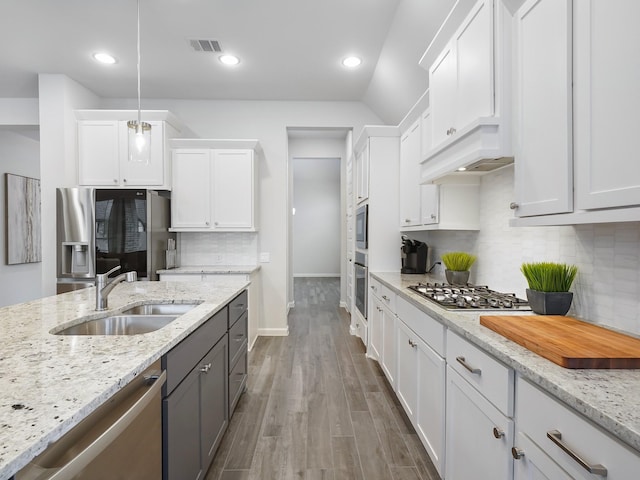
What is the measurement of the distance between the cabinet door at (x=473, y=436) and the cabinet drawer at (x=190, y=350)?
1.15 metres

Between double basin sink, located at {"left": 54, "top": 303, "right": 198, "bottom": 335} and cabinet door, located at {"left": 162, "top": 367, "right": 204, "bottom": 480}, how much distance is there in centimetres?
37

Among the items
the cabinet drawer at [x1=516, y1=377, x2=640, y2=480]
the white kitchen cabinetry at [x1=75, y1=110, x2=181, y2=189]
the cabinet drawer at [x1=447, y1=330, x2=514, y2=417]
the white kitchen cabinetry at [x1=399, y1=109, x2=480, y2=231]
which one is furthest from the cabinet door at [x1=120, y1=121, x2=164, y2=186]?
the cabinet drawer at [x1=516, y1=377, x2=640, y2=480]

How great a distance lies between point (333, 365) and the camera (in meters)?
3.30

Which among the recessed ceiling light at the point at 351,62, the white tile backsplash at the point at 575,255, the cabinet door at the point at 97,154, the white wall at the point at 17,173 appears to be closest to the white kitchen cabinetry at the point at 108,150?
the cabinet door at the point at 97,154

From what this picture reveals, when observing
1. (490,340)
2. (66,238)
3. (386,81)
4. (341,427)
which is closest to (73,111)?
(66,238)

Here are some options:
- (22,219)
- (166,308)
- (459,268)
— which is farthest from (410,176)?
(22,219)

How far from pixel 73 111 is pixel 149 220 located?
1558 millimetres

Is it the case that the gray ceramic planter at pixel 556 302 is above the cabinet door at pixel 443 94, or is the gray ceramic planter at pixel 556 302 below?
below

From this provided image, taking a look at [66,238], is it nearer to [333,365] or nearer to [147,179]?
[147,179]

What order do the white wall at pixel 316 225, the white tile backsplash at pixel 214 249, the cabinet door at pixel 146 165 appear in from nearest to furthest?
the cabinet door at pixel 146 165 → the white tile backsplash at pixel 214 249 → the white wall at pixel 316 225

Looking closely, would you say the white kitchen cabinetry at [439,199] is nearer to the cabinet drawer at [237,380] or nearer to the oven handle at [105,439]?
the cabinet drawer at [237,380]

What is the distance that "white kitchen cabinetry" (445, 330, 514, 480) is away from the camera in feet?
3.56

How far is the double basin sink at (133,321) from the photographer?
60.7 inches

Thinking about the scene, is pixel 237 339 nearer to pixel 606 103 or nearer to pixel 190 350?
pixel 190 350
